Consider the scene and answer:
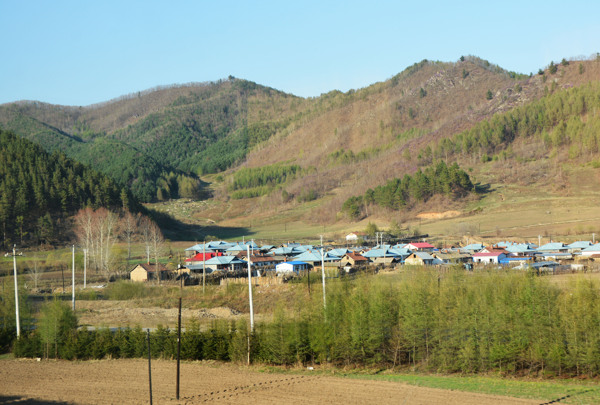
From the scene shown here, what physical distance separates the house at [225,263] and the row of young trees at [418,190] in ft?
150

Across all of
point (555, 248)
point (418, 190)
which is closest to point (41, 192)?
point (418, 190)

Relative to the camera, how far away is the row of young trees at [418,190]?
348 ft

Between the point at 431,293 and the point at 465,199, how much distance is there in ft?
264

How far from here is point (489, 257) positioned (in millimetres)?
61156

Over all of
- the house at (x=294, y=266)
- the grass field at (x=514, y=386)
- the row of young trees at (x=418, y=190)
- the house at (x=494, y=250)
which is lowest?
the grass field at (x=514, y=386)

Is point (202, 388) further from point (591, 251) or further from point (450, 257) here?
point (591, 251)

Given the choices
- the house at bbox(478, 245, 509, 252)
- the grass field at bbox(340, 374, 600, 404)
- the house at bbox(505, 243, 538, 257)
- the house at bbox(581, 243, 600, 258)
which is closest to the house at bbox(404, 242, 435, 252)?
the house at bbox(478, 245, 509, 252)

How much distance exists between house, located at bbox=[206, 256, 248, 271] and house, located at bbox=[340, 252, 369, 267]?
1070 cm

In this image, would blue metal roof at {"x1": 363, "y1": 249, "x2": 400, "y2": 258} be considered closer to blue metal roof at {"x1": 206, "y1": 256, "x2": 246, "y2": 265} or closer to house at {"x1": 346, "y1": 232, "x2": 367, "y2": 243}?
blue metal roof at {"x1": 206, "y1": 256, "x2": 246, "y2": 265}

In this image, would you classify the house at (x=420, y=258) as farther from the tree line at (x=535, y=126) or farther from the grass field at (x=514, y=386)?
the tree line at (x=535, y=126)

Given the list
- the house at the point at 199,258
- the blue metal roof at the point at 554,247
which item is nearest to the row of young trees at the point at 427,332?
the house at the point at 199,258

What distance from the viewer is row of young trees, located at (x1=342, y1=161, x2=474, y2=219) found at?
106106 mm

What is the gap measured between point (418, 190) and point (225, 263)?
171 feet

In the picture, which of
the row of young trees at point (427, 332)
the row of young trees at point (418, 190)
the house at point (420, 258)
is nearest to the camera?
the row of young trees at point (427, 332)
